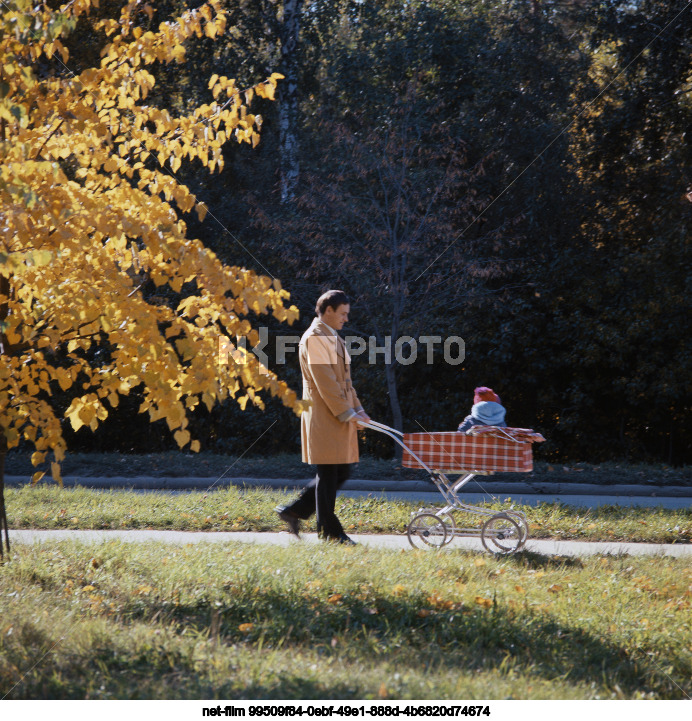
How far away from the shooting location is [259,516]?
24.4 ft

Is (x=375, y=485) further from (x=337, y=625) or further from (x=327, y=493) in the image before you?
(x=337, y=625)

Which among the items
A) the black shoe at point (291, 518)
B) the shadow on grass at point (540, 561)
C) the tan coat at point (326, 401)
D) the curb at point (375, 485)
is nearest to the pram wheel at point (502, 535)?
the shadow on grass at point (540, 561)

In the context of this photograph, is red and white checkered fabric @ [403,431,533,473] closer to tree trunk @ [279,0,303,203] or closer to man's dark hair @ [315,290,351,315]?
man's dark hair @ [315,290,351,315]

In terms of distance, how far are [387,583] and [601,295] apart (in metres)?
9.60

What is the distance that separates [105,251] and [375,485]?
614 cm

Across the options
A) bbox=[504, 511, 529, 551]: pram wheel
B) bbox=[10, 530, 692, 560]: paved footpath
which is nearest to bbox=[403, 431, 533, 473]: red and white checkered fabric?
bbox=[504, 511, 529, 551]: pram wheel

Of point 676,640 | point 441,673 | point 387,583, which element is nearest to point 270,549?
point 387,583

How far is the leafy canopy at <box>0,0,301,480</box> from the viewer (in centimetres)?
414

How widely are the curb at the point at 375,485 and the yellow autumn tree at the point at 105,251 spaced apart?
502 cm

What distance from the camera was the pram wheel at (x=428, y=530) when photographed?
20.5ft

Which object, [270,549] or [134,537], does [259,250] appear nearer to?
[134,537]

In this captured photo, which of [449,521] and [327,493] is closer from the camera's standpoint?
[327,493]

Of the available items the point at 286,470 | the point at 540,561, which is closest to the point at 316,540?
the point at 540,561
